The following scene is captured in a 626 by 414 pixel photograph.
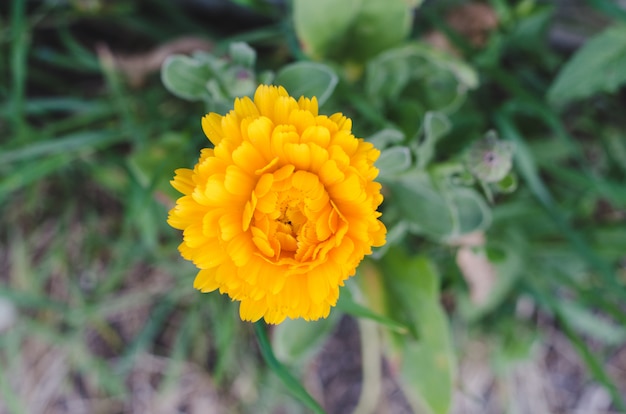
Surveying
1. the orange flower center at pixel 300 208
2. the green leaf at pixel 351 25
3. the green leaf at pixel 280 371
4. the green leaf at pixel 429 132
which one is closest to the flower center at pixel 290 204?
the orange flower center at pixel 300 208

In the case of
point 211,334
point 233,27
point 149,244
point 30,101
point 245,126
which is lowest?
point 211,334

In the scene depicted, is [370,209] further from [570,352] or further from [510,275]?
[570,352]

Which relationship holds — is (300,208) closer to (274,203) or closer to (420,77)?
(274,203)

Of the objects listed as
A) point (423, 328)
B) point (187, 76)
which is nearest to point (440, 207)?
point (423, 328)

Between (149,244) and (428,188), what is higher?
(428,188)

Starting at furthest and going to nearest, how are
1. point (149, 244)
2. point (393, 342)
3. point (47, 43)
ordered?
1. point (47, 43)
2. point (149, 244)
3. point (393, 342)

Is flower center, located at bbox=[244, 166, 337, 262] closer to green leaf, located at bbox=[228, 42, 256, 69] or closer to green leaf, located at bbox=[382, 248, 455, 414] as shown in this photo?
green leaf, located at bbox=[228, 42, 256, 69]

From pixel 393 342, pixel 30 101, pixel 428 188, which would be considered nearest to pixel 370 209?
pixel 428 188
